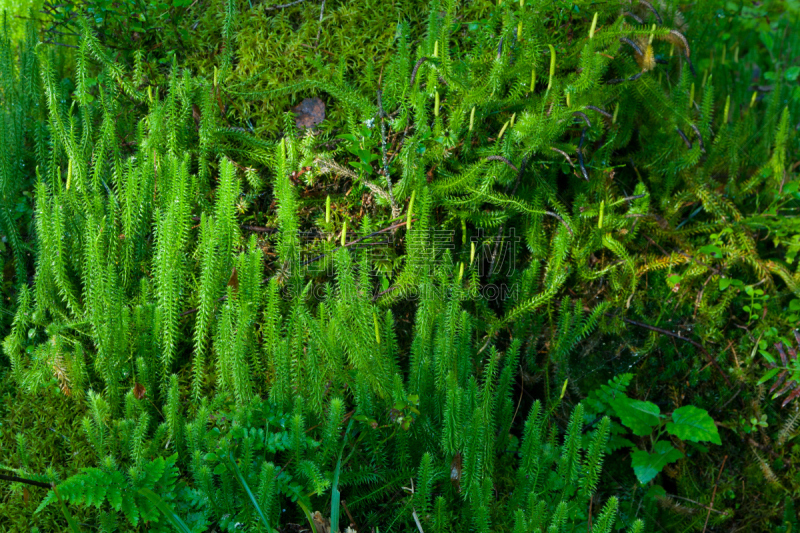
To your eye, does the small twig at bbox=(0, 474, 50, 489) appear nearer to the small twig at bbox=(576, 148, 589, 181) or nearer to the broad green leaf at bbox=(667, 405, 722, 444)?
the small twig at bbox=(576, 148, 589, 181)

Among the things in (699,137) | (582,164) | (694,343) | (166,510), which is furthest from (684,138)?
(166,510)

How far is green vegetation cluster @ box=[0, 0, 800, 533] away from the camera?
6.23 ft

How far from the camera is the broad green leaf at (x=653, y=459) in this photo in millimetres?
2586

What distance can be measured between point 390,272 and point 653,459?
150 cm

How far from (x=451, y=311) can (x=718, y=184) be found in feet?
6.18

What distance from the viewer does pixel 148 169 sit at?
7.56 feet

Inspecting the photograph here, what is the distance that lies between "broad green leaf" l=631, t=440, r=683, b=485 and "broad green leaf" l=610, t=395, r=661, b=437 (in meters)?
0.10

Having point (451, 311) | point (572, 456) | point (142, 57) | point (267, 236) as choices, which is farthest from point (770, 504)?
point (142, 57)

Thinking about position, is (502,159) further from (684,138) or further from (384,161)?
(684,138)

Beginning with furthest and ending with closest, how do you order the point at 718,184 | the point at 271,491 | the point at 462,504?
the point at 718,184 < the point at 462,504 < the point at 271,491

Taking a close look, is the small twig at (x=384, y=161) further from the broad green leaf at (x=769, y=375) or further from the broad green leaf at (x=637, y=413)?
the broad green leaf at (x=769, y=375)

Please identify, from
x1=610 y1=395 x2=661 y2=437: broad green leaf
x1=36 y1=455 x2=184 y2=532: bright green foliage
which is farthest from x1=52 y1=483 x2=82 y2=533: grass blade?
x1=610 y1=395 x2=661 y2=437: broad green leaf

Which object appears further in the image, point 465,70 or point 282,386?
point 465,70

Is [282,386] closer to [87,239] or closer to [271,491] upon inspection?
[271,491]
